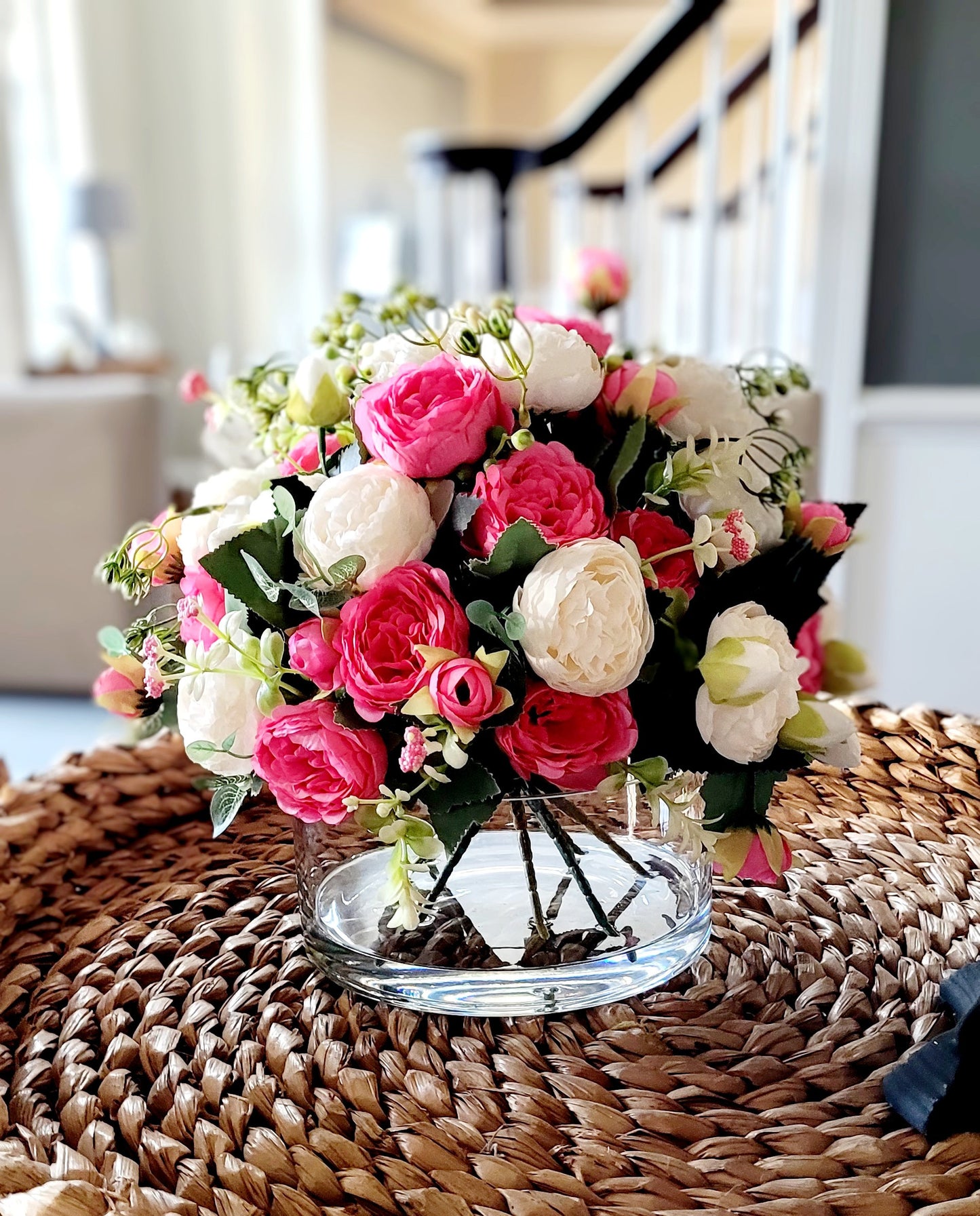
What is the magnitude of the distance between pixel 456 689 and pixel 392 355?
21cm

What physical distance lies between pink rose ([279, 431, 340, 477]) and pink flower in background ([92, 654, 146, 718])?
15 centimetres

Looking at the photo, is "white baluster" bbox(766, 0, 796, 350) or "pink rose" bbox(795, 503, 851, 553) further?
"white baluster" bbox(766, 0, 796, 350)

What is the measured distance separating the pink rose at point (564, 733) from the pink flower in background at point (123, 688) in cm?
25

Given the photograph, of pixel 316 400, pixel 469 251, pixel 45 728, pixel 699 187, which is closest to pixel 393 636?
pixel 316 400

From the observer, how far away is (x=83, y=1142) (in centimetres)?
53

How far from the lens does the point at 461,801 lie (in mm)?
546

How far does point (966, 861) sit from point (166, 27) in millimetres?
5424

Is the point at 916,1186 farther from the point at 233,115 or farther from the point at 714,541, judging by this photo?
the point at 233,115

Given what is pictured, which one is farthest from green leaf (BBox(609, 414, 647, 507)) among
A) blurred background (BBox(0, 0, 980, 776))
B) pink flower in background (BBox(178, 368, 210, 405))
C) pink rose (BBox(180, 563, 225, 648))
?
blurred background (BBox(0, 0, 980, 776))

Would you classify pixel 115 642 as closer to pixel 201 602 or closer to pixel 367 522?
pixel 201 602

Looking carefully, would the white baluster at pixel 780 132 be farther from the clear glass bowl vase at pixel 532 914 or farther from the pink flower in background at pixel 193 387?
the clear glass bowl vase at pixel 532 914

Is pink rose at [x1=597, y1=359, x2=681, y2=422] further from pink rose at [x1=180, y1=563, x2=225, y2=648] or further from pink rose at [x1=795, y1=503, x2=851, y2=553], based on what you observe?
pink rose at [x1=180, y1=563, x2=225, y2=648]

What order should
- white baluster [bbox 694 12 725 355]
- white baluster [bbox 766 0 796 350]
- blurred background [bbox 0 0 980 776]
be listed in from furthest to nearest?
white baluster [bbox 694 12 725 355]
white baluster [bbox 766 0 796 350]
blurred background [bbox 0 0 980 776]

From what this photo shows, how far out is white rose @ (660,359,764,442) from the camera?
2.08ft
